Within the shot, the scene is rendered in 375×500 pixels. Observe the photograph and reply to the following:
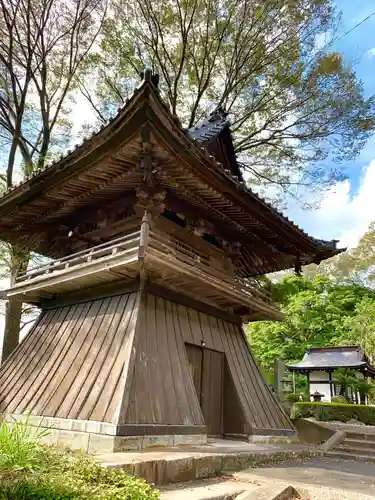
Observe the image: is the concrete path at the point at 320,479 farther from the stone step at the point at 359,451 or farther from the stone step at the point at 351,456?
the stone step at the point at 359,451

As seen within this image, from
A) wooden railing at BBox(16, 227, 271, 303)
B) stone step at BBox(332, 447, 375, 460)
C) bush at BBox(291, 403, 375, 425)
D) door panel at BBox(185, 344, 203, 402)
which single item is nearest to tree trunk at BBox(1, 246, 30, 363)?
wooden railing at BBox(16, 227, 271, 303)

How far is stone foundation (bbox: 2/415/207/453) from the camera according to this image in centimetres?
638

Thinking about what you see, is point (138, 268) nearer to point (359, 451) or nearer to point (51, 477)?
point (51, 477)

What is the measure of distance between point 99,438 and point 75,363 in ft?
6.86

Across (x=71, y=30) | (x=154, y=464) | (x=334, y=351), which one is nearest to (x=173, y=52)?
(x=71, y=30)

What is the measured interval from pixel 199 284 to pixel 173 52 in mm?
11539

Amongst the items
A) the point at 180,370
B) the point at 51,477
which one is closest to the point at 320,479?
the point at 180,370

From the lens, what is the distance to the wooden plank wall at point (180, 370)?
734 cm

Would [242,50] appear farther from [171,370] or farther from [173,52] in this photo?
[171,370]

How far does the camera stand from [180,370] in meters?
8.30

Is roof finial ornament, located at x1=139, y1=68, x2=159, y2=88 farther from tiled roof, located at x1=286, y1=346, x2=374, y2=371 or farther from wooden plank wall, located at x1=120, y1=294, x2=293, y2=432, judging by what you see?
tiled roof, located at x1=286, y1=346, x2=374, y2=371

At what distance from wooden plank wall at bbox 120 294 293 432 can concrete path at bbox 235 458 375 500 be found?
1.71 metres

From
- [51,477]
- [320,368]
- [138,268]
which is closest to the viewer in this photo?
[51,477]

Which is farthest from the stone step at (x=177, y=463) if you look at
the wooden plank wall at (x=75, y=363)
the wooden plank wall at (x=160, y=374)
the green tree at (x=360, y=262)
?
the green tree at (x=360, y=262)
